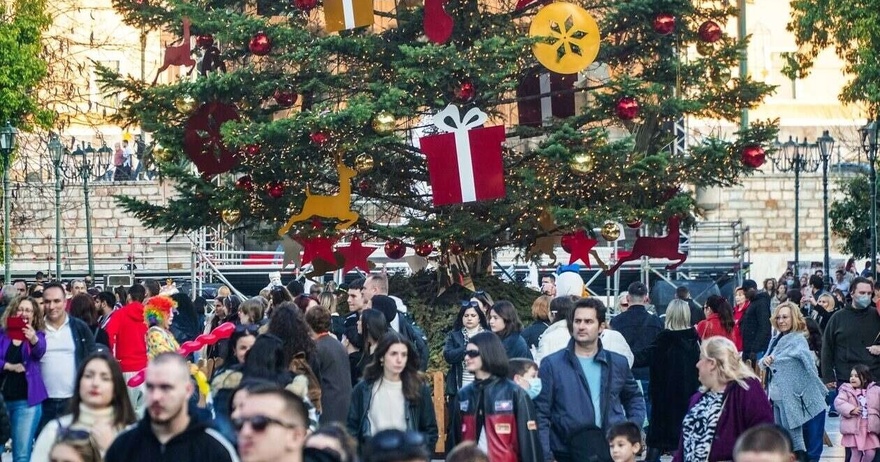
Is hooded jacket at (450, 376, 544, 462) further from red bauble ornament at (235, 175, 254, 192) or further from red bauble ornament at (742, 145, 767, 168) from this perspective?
red bauble ornament at (235, 175, 254, 192)

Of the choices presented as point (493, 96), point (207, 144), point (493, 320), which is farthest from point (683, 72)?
point (493, 320)

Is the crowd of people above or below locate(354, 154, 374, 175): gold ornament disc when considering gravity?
below

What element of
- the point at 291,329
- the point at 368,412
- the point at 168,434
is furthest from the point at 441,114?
the point at 168,434

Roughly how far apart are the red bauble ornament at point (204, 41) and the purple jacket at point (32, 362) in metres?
6.40

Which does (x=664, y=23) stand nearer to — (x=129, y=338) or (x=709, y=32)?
(x=709, y=32)

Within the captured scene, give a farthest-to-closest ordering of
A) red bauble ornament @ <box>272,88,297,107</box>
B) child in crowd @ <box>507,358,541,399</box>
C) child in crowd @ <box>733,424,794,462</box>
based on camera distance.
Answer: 1. red bauble ornament @ <box>272,88,297,107</box>
2. child in crowd @ <box>507,358,541,399</box>
3. child in crowd @ <box>733,424,794,462</box>

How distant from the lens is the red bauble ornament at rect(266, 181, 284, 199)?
18.3 m

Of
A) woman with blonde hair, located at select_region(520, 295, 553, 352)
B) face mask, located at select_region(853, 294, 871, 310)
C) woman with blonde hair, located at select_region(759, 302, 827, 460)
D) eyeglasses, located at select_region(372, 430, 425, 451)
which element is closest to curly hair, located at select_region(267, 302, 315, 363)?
eyeglasses, located at select_region(372, 430, 425, 451)

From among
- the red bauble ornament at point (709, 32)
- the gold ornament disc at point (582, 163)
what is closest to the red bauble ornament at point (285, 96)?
the gold ornament disc at point (582, 163)

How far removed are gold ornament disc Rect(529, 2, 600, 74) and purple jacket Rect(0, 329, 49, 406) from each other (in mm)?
6490

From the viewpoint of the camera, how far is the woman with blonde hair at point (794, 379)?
1391cm

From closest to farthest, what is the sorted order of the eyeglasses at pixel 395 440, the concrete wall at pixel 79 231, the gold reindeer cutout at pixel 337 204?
the eyeglasses at pixel 395 440 < the gold reindeer cutout at pixel 337 204 < the concrete wall at pixel 79 231

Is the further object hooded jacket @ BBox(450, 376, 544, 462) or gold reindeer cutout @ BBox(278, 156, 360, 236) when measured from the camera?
gold reindeer cutout @ BBox(278, 156, 360, 236)

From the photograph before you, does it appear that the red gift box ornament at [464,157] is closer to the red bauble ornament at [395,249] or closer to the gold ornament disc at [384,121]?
the gold ornament disc at [384,121]
